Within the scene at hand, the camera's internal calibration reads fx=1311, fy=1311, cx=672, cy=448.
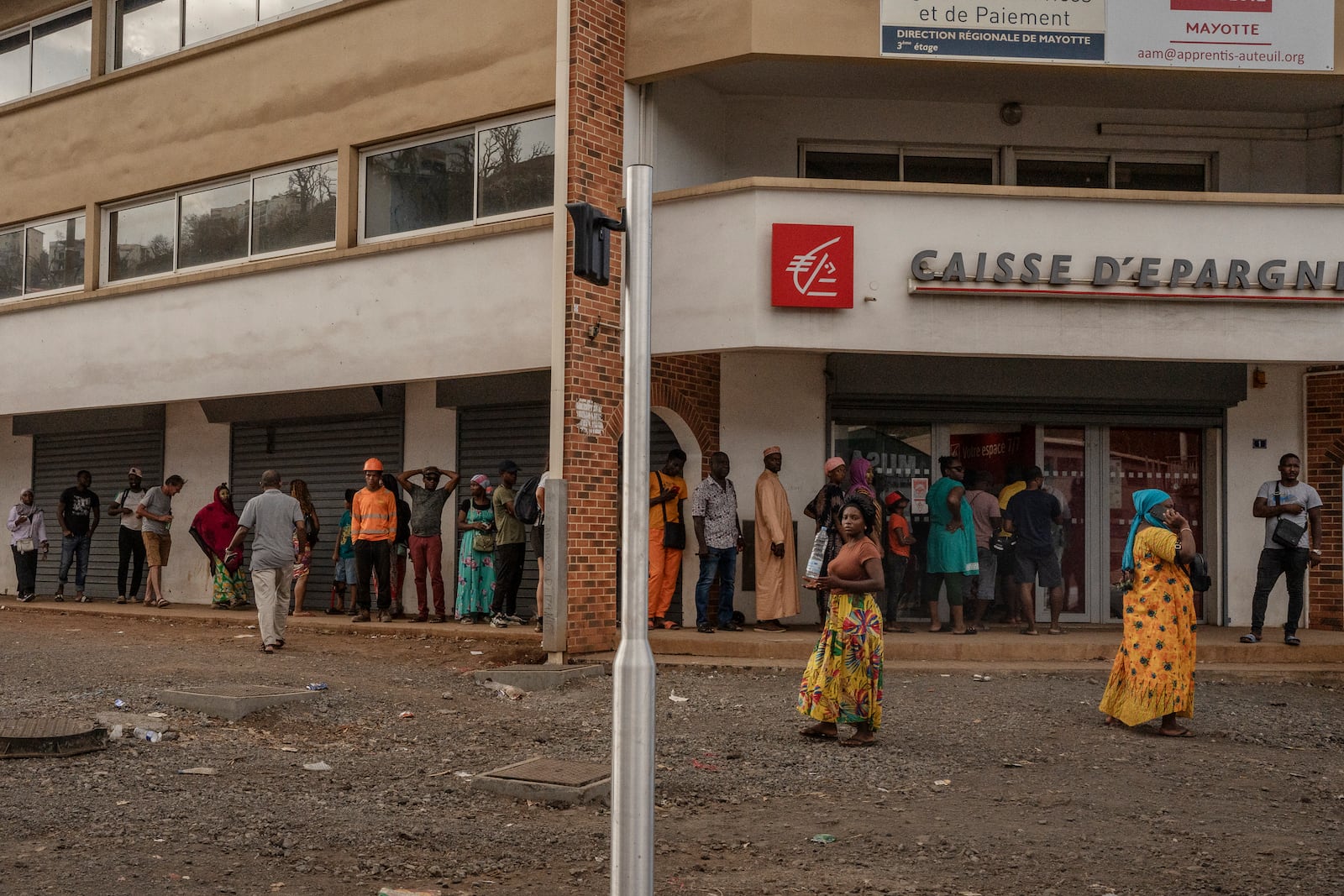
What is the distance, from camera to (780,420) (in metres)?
14.5

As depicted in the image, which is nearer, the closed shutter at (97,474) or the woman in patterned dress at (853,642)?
the woman in patterned dress at (853,642)

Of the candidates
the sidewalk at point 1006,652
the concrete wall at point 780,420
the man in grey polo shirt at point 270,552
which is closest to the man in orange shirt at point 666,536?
the sidewalk at point 1006,652

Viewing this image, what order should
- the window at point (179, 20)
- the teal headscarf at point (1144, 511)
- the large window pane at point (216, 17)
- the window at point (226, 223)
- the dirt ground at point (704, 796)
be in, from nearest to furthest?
the dirt ground at point (704, 796), the teal headscarf at point (1144, 511), the window at point (226, 223), the window at point (179, 20), the large window pane at point (216, 17)

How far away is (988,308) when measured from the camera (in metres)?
13.0

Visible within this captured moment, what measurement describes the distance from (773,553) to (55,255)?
12606 millimetres

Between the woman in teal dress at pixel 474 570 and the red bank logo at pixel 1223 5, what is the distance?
29.0ft

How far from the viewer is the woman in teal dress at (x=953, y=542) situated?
13539 millimetres

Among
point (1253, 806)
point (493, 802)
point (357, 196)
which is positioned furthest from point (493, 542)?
point (1253, 806)

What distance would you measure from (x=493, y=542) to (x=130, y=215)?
801cm

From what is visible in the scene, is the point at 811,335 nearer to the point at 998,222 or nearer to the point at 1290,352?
the point at 998,222

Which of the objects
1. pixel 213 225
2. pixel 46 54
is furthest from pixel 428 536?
pixel 46 54

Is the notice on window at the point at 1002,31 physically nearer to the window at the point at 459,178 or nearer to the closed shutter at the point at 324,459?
the window at the point at 459,178

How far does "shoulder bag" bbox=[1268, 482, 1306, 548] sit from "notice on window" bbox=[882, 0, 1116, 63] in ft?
15.9

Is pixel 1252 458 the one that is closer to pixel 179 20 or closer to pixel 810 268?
pixel 810 268
